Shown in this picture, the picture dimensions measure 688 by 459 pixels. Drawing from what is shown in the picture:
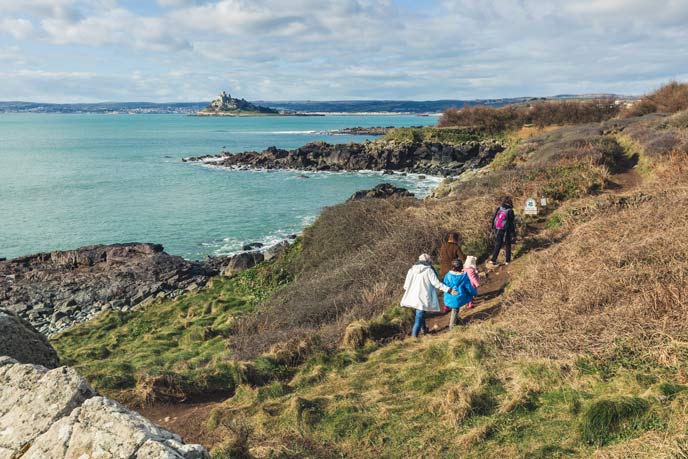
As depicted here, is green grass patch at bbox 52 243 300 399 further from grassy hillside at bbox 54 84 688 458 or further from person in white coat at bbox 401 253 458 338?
person in white coat at bbox 401 253 458 338

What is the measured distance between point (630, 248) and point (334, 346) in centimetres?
591

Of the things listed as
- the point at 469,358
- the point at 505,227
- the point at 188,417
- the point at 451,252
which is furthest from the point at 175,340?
the point at 505,227

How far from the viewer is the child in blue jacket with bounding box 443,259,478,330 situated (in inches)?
379

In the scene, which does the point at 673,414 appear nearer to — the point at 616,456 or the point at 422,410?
the point at 616,456

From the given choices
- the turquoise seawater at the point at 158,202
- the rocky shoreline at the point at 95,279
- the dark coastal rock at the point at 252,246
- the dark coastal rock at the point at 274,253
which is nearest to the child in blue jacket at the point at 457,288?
the dark coastal rock at the point at 274,253

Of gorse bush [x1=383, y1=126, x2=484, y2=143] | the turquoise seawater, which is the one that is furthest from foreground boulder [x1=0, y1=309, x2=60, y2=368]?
gorse bush [x1=383, y1=126, x2=484, y2=143]

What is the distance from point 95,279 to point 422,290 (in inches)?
769

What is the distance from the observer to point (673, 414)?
5402mm

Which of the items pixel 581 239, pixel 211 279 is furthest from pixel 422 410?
pixel 211 279

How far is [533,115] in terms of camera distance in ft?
255

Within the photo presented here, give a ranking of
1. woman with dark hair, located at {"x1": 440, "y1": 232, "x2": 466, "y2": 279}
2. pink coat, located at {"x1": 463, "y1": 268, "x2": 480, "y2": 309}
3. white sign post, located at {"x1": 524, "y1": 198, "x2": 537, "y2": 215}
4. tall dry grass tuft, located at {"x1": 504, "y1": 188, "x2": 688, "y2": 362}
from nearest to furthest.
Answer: tall dry grass tuft, located at {"x1": 504, "y1": 188, "x2": 688, "y2": 362}, pink coat, located at {"x1": 463, "y1": 268, "x2": 480, "y2": 309}, woman with dark hair, located at {"x1": 440, "y1": 232, "x2": 466, "y2": 279}, white sign post, located at {"x1": 524, "y1": 198, "x2": 537, "y2": 215}

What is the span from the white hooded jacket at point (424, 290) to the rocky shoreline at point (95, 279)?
13897 mm

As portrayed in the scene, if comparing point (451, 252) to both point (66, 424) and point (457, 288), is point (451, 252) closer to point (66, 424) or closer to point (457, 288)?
point (457, 288)

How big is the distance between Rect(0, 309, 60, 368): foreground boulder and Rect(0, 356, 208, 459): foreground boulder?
90.4 inches
